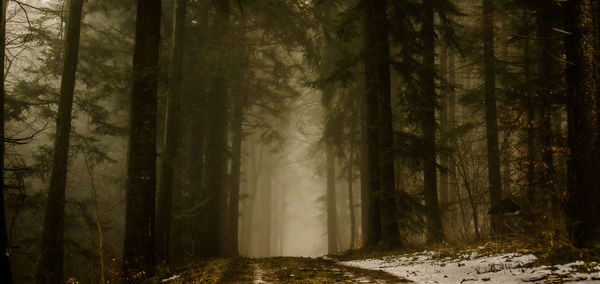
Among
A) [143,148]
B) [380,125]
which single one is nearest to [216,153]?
[380,125]

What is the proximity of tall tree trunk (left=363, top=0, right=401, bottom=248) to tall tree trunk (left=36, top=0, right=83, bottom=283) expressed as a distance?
941 cm

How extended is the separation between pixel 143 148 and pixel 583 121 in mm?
7327

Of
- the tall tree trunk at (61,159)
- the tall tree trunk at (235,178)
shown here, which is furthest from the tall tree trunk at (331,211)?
the tall tree trunk at (61,159)

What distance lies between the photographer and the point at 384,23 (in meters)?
11.2

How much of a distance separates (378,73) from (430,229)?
17.6 feet

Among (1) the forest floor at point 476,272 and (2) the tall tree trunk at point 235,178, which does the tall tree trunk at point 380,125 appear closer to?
(1) the forest floor at point 476,272

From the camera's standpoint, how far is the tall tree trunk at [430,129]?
11.2m

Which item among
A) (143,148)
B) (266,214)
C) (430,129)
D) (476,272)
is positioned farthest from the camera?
(266,214)

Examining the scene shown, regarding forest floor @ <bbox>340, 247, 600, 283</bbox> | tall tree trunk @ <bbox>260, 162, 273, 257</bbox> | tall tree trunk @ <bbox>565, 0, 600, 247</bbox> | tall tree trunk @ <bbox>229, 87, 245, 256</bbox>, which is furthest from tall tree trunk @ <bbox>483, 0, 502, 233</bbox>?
tall tree trunk @ <bbox>260, 162, 273, 257</bbox>

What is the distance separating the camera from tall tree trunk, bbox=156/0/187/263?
11.1 metres

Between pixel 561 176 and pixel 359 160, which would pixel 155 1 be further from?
pixel 359 160

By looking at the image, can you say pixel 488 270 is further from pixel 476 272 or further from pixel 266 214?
pixel 266 214

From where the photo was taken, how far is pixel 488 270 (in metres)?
4.97

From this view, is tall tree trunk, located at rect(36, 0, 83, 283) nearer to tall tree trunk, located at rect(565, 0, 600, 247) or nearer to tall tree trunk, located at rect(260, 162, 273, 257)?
tall tree trunk, located at rect(565, 0, 600, 247)
